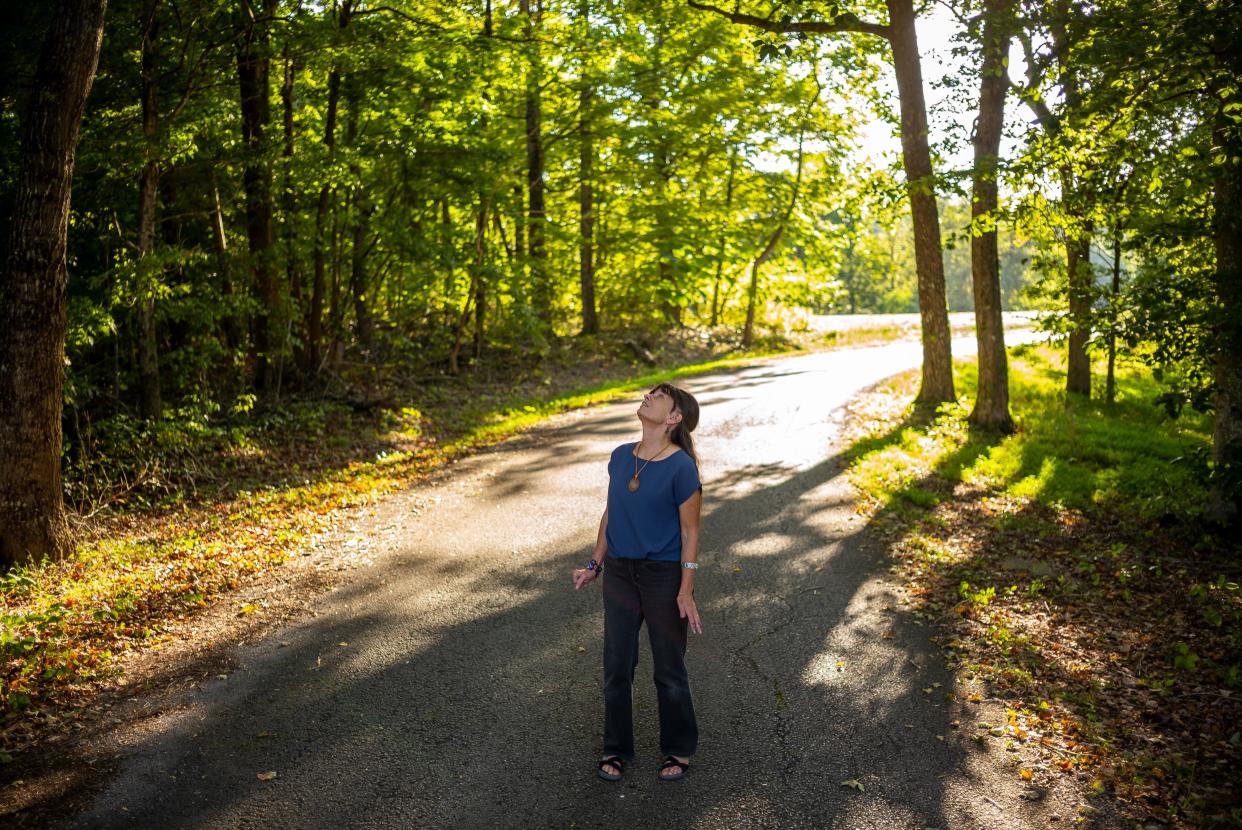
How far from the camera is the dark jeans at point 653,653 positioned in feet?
16.0

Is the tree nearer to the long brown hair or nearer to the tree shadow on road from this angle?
the tree shadow on road

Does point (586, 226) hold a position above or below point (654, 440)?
above

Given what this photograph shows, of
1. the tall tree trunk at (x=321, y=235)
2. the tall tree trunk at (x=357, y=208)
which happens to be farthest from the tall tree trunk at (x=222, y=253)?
the tall tree trunk at (x=357, y=208)

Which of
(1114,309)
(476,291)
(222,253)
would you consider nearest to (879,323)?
(476,291)

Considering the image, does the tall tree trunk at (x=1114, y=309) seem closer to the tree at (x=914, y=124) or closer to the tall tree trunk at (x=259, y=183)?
the tree at (x=914, y=124)

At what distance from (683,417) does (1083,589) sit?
5.23 metres

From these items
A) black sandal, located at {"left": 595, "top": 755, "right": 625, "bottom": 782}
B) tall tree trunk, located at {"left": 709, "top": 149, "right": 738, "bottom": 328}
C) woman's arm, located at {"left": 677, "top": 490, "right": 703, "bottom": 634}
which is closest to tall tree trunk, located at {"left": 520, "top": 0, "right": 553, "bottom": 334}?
tall tree trunk, located at {"left": 709, "top": 149, "right": 738, "bottom": 328}

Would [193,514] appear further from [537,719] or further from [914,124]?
[914,124]

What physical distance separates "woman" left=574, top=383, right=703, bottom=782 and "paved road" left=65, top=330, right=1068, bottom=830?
0.79 ft

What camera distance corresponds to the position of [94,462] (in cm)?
1038

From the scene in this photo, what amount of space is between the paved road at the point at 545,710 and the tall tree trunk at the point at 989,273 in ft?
18.4

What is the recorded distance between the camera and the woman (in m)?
4.82

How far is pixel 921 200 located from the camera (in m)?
14.9

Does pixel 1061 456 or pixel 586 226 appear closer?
pixel 1061 456
